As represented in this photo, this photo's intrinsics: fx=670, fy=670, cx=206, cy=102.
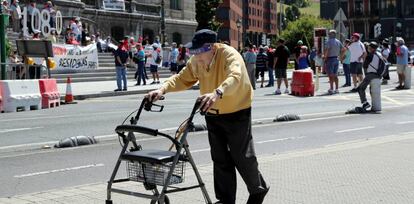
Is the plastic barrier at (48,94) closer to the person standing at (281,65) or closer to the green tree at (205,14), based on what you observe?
the person standing at (281,65)

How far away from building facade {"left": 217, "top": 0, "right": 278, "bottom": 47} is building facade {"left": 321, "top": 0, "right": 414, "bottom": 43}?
14.8 metres

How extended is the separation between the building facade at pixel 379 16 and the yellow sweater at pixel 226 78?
10165 centimetres

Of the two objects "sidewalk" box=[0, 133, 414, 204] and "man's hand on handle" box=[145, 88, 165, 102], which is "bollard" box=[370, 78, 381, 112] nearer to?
"sidewalk" box=[0, 133, 414, 204]

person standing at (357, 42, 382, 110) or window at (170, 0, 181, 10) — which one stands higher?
window at (170, 0, 181, 10)

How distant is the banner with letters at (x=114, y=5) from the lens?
159 ft

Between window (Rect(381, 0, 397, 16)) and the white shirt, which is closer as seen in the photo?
the white shirt

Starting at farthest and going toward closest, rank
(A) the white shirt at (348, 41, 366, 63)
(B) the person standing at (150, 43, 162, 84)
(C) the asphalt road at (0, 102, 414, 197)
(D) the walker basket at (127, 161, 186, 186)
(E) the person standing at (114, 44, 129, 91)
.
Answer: (B) the person standing at (150, 43, 162, 84) < (E) the person standing at (114, 44, 129, 91) < (A) the white shirt at (348, 41, 366, 63) < (C) the asphalt road at (0, 102, 414, 197) < (D) the walker basket at (127, 161, 186, 186)

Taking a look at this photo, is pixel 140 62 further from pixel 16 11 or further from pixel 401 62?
pixel 401 62

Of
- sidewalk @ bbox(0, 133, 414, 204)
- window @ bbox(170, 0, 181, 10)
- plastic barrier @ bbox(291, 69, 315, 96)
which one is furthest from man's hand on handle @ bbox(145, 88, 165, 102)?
window @ bbox(170, 0, 181, 10)

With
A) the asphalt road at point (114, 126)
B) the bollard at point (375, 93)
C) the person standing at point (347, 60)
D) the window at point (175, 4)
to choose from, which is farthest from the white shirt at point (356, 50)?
the window at point (175, 4)

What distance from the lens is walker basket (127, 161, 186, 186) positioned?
501 cm

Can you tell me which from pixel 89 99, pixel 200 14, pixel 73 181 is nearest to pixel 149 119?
pixel 73 181

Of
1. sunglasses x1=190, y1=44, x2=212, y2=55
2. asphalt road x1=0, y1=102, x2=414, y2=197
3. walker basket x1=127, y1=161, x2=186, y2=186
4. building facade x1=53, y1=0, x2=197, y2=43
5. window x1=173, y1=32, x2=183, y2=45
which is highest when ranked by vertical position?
building facade x1=53, y1=0, x2=197, y2=43

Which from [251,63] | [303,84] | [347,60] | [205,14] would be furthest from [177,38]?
[303,84]
